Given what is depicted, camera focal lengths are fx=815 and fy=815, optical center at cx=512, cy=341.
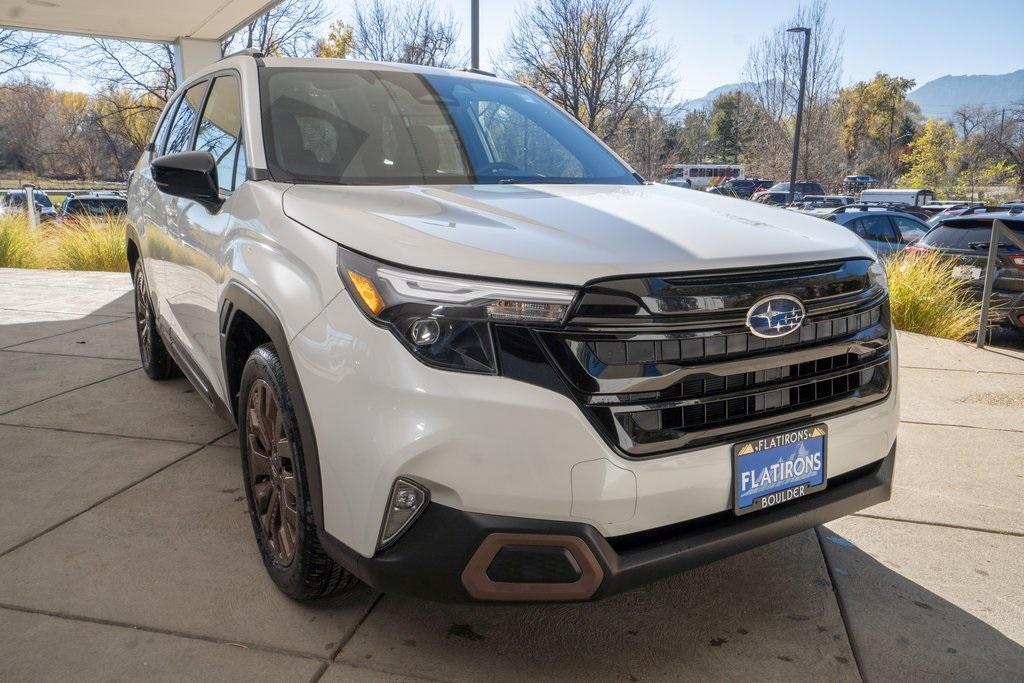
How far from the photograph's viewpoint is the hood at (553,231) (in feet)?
6.50

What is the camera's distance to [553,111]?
3.93 metres

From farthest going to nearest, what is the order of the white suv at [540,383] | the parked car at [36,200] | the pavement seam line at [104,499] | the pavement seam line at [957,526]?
1. the parked car at [36,200]
2. the pavement seam line at [957,526]
3. the pavement seam line at [104,499]
4. the white suv at [540,383]

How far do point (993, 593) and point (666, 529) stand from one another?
4.98 ft

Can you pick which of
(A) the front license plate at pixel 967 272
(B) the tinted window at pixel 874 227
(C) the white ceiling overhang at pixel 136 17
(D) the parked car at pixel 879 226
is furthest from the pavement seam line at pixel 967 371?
(C) the white ceiling overhang at pixel 136 17

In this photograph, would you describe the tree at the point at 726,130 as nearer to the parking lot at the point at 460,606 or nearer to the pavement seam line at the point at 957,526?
the pavement seam line at the point at 957,526

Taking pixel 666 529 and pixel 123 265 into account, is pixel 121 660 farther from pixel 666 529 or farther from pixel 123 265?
pixel 123 265

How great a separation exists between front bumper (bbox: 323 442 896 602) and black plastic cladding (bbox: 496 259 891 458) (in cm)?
24

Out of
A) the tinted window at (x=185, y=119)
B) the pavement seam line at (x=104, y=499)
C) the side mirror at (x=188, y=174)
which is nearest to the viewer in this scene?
the side mirror at (x=188, y=174)

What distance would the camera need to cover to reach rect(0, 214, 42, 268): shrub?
42.3ft

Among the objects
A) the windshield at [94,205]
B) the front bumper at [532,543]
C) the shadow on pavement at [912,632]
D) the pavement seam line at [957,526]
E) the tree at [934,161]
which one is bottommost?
the shadow on pavement at [912,632]

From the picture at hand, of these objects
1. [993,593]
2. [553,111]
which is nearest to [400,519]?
[993,593]

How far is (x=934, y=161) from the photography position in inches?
1791

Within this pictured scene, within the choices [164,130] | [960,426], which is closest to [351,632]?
[164,130]

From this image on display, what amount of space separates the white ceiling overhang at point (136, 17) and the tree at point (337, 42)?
15391mm
